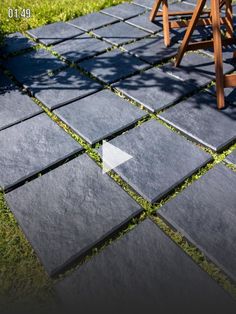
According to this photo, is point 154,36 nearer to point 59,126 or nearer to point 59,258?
point 59,126

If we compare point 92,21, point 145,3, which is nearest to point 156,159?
point 92,21

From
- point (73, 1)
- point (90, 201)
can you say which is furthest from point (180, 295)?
point (73, 1)

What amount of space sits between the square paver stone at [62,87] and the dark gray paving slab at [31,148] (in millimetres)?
437

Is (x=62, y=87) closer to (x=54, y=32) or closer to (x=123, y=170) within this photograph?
(x=123, y=170)

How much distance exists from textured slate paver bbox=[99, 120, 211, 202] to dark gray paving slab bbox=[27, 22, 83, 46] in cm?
296

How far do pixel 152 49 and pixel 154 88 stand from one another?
48.1 inches

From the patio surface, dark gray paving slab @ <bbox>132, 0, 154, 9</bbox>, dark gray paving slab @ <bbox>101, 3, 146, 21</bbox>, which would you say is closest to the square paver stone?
the patio surface

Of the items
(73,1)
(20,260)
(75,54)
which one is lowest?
(20,260)

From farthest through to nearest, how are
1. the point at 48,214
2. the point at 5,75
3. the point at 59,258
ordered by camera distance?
the point at 5,75 → the point at 48,214 → the point at 59,258

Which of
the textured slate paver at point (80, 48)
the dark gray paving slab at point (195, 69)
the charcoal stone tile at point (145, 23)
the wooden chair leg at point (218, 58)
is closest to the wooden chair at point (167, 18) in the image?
the charcoal stone tile at point (145, 23)

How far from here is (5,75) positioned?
190 inches

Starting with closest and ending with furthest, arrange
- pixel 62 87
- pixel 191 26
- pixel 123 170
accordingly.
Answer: pixel 123 170, pixel 191 26, pixel 62 87

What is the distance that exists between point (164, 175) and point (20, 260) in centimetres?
150

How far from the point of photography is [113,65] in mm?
4934
